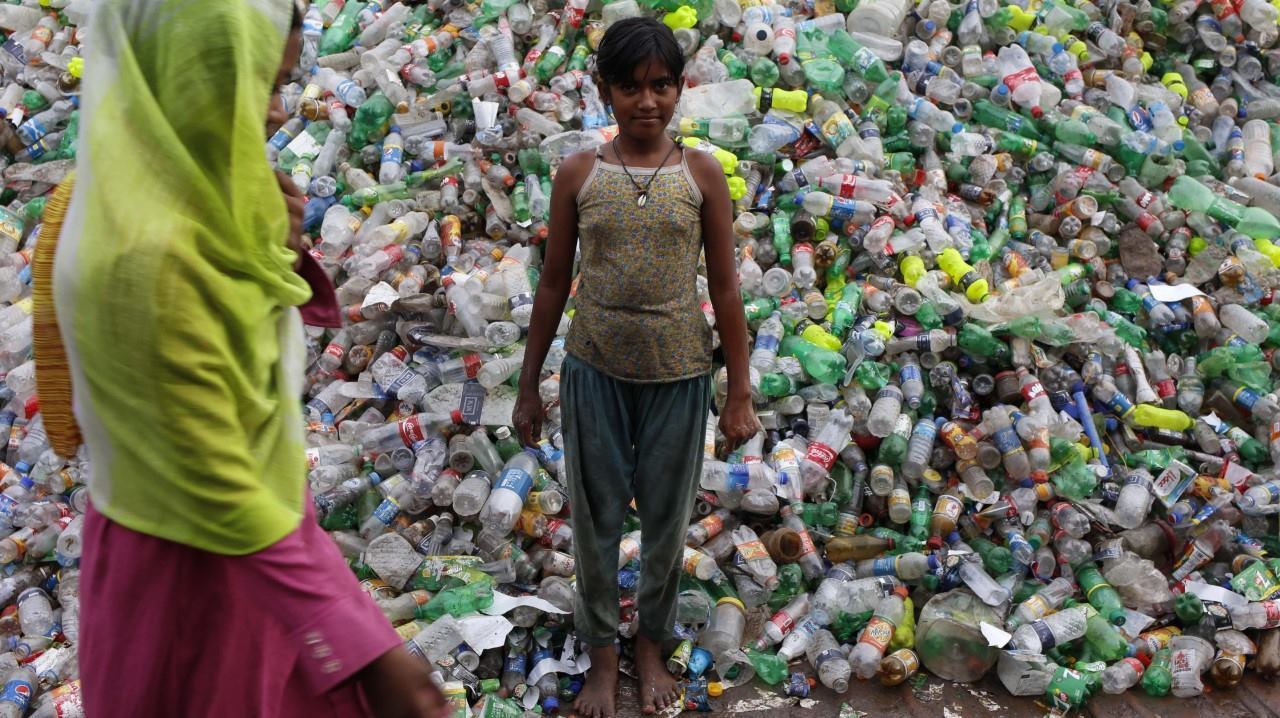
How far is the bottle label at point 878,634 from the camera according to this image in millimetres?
3072

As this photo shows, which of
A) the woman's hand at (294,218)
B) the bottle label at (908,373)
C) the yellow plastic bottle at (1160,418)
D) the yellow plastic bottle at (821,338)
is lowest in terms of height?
the yellow plastic bottle at (1160,418)

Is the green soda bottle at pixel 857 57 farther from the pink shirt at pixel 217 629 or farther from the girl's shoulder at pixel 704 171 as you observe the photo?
the pink shirt at pixel 217 629

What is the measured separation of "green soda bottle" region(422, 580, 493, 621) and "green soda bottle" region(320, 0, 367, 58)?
329cm

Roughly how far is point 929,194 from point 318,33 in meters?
3.35

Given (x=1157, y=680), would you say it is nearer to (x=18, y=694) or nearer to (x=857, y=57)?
(x=857, y=57)

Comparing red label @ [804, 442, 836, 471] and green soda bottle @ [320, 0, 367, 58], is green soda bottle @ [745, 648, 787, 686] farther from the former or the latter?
green soda bottle @ [320, 0, 367, 58]

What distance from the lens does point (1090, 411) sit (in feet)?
12.8

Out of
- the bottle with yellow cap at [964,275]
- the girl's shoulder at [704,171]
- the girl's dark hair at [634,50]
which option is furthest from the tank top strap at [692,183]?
the bottle with yellow cap at [964,275]

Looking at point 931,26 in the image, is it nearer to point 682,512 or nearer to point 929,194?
point 929,194

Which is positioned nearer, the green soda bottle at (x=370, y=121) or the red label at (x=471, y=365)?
the red label at (x=471, y=365)

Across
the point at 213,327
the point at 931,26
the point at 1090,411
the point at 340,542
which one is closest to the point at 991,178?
the point at 931,26

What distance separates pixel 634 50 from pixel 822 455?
6.03 feet

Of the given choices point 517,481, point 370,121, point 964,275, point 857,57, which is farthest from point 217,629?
point 857,57

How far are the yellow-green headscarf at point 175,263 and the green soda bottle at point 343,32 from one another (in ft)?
14.0
